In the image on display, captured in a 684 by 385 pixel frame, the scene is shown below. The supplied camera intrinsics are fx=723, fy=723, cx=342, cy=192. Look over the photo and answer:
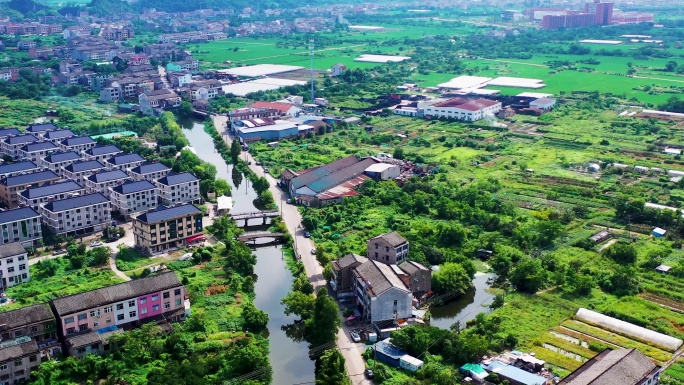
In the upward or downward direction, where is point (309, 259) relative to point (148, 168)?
downward

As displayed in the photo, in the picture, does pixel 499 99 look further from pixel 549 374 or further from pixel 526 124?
pixel 549 374

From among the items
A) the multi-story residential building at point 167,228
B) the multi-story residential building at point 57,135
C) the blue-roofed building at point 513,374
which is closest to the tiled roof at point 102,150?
the multi-story residential building at point 57,135

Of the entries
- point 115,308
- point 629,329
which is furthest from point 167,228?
point 629,329

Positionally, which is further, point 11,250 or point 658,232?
point 658,232

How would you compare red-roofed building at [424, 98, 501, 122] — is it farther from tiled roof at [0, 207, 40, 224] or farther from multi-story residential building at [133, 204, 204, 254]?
tiled roof at [0, 207, 40, 224]

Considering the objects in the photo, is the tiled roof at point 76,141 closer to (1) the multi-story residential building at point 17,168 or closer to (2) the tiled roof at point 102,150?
(2) the tiled roof at point 102,150

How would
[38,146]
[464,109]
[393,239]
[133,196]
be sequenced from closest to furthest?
[393,239]
[133,196]
[38,146]
[464,109]

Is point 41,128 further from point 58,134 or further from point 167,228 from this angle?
point 167,228
